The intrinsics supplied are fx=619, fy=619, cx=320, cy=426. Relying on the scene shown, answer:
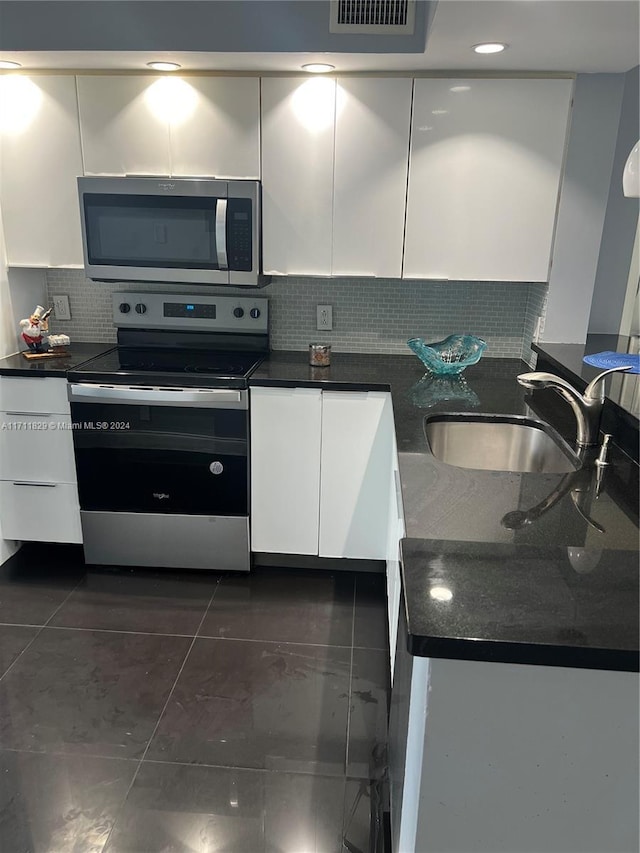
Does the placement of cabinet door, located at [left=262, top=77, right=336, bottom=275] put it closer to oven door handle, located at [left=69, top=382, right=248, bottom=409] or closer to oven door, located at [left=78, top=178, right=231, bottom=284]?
oven door, located at [left=78, top=178, right=231, bottom=284]

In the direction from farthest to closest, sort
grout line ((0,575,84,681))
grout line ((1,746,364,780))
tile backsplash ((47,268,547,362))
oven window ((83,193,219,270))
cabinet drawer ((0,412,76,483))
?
1. tile backsplash ((47,268,547,362))
2. cabinet drawer ((0,412,76,483))
3. oven window ((83,193,219,270))
4. grout line ((0,575,84,681))
5. grout line ((1,746,364,780))

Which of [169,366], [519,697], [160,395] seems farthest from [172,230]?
[519,697]

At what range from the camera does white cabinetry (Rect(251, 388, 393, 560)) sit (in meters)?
2.49

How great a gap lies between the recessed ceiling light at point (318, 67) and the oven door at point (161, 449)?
126cm

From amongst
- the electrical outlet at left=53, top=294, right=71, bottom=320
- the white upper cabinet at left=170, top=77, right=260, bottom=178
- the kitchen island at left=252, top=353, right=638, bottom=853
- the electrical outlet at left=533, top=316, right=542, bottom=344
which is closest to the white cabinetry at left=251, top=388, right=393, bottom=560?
the electrical outlet at left=533, top=316, right=542, bottom=344

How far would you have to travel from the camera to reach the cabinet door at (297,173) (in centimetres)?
242

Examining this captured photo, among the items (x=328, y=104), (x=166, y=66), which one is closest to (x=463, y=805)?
(x=328, y=104)

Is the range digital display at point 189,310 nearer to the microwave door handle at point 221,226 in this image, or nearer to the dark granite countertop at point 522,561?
the microwave door handle at point 221,226

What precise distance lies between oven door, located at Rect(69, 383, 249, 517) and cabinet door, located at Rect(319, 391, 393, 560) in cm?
35

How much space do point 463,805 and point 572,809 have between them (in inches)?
6.2

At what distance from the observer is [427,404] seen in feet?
7.12

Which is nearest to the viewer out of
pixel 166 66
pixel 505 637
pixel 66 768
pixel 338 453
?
pixel 505 637

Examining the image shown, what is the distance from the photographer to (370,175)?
8.14 ft

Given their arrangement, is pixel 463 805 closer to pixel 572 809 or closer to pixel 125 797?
pixel 572 809
